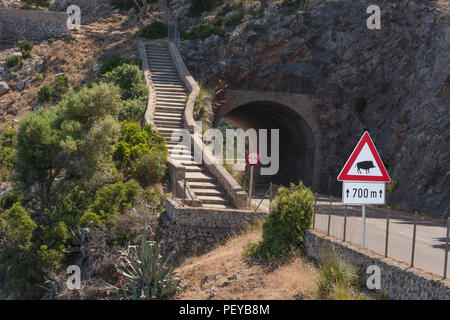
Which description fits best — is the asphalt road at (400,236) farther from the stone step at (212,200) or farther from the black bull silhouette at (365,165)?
the stone step at (212,200)

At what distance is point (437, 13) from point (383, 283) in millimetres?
20459

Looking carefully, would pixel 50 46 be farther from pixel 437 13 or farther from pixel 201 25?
pixel 437 13

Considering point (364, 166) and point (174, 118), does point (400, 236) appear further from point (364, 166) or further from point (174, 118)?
point (174, 118)

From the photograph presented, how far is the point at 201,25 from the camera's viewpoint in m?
30.9

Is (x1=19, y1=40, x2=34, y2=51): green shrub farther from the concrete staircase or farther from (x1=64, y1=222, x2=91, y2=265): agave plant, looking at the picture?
(x1=64, y1=222, x2=91, y2=265): agave plant

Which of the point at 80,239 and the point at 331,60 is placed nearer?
the point at 80,239

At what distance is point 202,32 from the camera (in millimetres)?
30219

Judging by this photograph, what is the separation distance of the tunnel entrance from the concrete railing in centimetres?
385

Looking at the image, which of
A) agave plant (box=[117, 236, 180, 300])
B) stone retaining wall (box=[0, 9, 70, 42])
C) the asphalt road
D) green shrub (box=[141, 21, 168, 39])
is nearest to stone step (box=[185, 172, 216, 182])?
the asphalt road

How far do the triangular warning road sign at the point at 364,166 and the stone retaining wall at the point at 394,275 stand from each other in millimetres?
1429

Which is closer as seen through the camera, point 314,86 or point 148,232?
point 148,232

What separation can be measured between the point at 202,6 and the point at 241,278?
26.1m

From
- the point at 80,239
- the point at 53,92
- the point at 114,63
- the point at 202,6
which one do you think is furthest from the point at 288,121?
the point at 80,239
